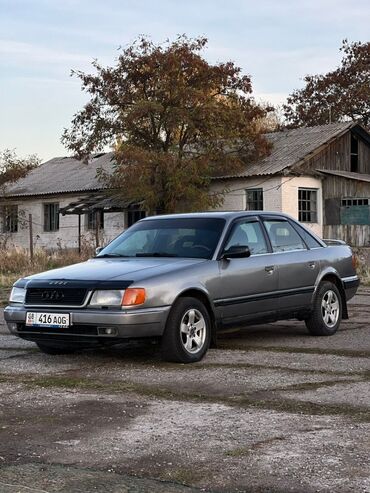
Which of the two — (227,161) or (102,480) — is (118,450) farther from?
(227,161)

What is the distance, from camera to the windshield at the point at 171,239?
8766 mm

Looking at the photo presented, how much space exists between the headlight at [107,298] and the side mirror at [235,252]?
1443mm

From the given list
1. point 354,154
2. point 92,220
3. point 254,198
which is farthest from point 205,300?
point 92,220

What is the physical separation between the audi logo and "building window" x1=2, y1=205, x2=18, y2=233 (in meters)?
39.0

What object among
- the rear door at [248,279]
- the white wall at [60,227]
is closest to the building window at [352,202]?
the white wall at [60,227]

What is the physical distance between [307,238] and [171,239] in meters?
1.97

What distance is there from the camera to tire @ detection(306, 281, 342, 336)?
975 centimetres

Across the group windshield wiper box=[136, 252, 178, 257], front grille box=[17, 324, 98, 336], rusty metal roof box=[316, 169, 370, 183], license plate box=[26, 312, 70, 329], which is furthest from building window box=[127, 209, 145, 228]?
front grille box=[17, 324, 98, 336]

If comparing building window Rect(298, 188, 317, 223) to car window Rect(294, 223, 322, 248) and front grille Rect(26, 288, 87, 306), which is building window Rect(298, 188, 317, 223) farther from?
front grille Rect(26, 288, 87, 306)

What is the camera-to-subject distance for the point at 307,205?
34688 mm

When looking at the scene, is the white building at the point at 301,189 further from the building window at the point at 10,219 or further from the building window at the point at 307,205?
the building window at the point at 10,219

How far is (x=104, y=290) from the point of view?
7.70m

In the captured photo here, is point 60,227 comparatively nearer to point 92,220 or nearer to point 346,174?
point 92,220

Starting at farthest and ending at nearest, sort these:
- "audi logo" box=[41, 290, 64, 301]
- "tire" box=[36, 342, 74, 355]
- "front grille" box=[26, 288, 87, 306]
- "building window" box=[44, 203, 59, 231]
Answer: "building window" box=[44, 203, 59, 231], "tire" box=[36, 342, 74, 355], "audi logo" box=[41, 290, 64, 301], "front grille" box=[26, 288, 87, 306]
